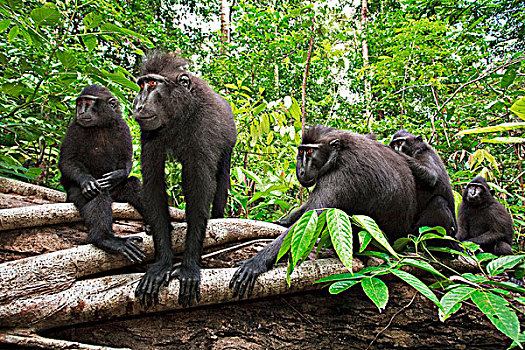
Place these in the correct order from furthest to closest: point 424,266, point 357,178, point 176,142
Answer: point 357,178 < point 176,142 < point 424,266

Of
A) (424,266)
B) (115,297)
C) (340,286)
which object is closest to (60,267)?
(115,297)

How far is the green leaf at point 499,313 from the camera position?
4.62 feet

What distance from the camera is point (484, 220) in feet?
16.7

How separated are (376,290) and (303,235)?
501mm

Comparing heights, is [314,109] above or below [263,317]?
above

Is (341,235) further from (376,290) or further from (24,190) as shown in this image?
(24,190)

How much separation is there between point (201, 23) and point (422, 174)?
44.5 feet

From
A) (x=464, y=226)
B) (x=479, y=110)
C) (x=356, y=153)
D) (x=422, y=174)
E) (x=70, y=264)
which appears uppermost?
(x=479, y=110)

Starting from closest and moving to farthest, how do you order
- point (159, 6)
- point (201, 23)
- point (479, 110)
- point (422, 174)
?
1. point (422, 174)
2. point (479, 110)
3. point (159, 6)
4. point (201, 23)

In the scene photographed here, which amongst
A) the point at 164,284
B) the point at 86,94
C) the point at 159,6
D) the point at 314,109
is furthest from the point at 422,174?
the point at 159,6

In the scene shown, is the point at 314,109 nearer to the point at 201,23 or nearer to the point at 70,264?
the point at 201,23

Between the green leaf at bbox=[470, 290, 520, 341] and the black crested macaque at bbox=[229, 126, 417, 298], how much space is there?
4.34 feet

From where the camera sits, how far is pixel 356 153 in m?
3.05

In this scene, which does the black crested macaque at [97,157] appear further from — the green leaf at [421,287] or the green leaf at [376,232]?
the green leaf at [421,287]
